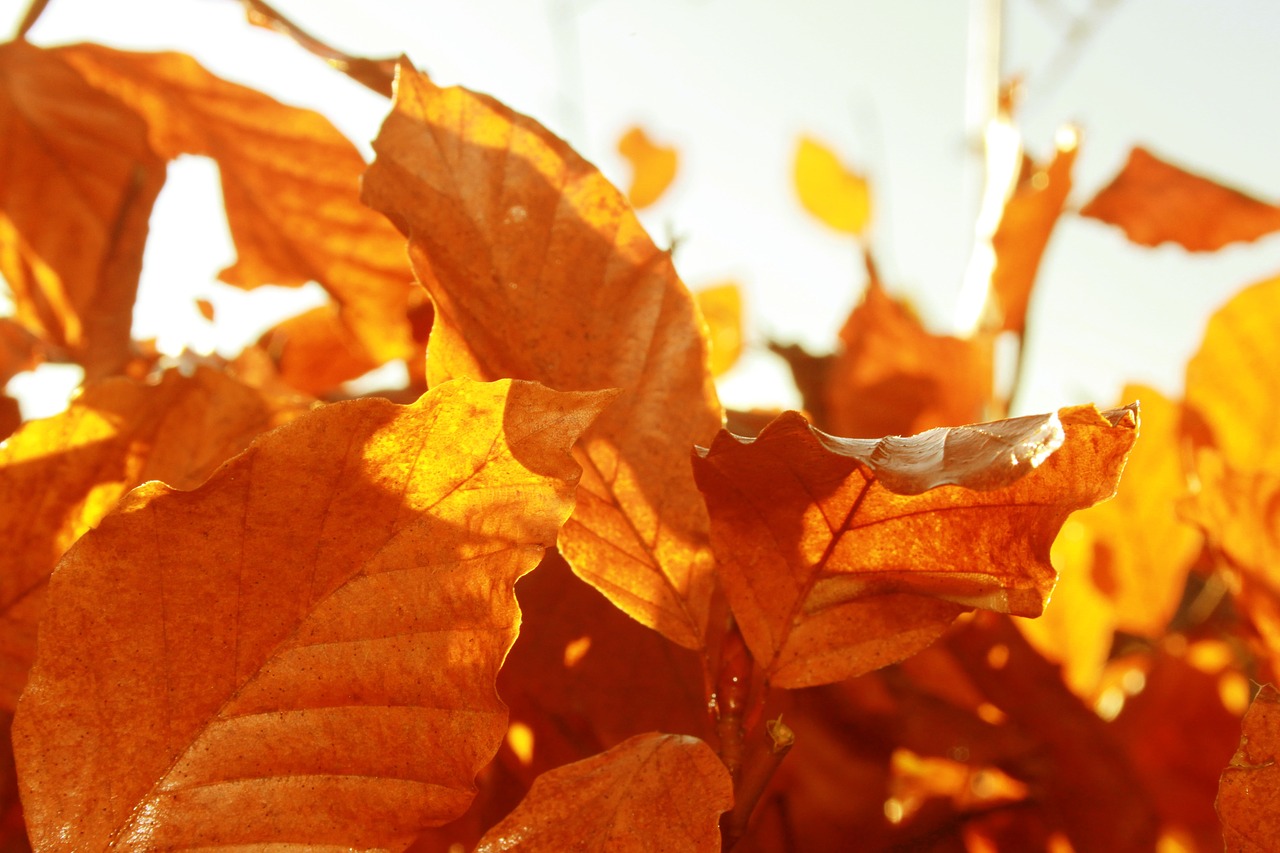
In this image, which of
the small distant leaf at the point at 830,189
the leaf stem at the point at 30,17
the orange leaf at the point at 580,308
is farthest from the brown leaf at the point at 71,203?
the small distant leaf at the point at 830,189

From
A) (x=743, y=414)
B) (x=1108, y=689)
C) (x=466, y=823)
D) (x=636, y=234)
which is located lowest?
(x=1108, y=689)

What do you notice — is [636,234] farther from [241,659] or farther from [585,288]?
[241,659]

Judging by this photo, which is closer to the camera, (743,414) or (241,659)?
(241,659)

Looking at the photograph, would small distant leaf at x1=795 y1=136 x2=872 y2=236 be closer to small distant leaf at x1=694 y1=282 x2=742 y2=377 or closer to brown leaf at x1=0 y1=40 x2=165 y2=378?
small distant leaf at x1=694 y1=282 x2=742 y2=377

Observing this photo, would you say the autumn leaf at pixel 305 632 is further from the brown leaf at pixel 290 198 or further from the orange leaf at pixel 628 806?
the brown leaf at pixel 290 198

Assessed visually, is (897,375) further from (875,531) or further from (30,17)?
(30,17)

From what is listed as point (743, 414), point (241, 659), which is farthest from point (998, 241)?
point (241, 659)
